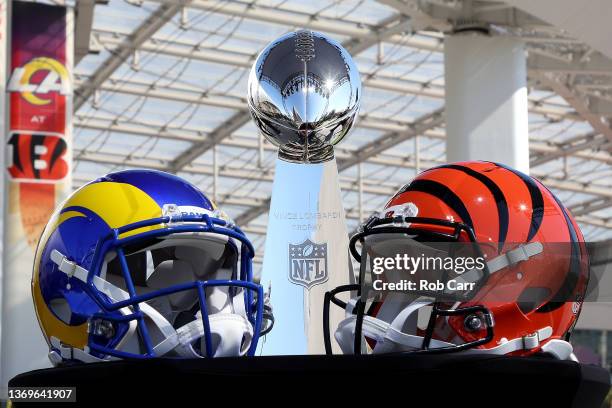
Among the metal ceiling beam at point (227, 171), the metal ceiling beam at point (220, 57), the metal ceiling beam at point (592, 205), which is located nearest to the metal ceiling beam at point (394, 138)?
the metal ceiling beam at point (227, 171)

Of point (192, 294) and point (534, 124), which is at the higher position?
point (534, 124)

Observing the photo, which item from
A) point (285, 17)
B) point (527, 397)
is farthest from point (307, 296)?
point (285, 17)

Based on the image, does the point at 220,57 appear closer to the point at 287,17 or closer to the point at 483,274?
the point at 287,17

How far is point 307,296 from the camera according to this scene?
2.66 m

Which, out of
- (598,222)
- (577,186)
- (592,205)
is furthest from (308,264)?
(598,222)

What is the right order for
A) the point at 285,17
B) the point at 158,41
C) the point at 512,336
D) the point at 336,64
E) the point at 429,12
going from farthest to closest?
the point at 158,41, the point at 285,17, the point at 429,12, the point at 336,64, the point at 512,336

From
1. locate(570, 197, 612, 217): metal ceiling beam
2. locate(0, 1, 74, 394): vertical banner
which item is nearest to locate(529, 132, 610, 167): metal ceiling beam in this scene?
locate(570, 197, 612, 217): metal ceiling beam

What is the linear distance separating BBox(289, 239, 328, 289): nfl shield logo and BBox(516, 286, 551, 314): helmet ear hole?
70 cm

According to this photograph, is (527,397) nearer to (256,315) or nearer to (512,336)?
(512,336)

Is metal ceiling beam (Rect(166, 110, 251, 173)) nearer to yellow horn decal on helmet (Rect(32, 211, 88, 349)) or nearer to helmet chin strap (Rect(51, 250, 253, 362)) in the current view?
yellow horn decal on helmet (Rect(32, 211, 88, 349))

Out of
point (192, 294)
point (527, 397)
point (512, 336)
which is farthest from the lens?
point (192, 294)

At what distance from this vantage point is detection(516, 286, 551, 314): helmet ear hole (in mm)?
2035

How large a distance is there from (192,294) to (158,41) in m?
21.0

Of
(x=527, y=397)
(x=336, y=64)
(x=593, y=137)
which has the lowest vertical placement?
(x=527, y=397)
